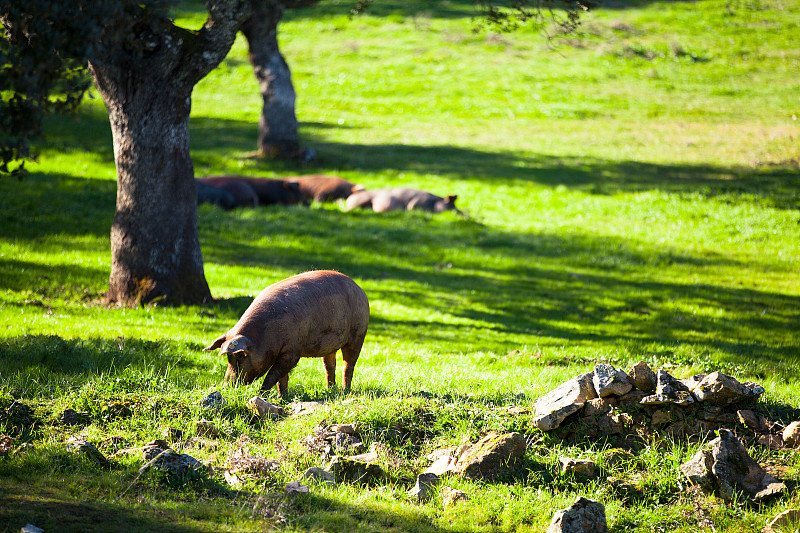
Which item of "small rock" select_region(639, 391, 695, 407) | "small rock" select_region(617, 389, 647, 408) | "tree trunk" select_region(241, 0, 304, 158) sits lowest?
"small rock" select_region(617, 389, 647, 408)

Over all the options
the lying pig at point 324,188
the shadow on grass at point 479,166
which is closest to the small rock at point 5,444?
the lying pig at point 324,188

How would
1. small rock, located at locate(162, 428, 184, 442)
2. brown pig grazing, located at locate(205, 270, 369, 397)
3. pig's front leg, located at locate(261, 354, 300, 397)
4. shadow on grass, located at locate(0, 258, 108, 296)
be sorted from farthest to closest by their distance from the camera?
shadow on grass, located at locate(0, 258, 108, 296)
pig's front leg, located at locate(261, 354, 300, 397)
brown pig grazing, located at locate(205, 270, 369, 397)
small rock, located at locate(162, 428, 184, 442)

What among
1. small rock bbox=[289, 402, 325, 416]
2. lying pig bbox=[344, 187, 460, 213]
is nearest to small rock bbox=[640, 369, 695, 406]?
small rock bbox=[289, 402, 325, 416]

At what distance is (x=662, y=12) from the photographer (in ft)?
184

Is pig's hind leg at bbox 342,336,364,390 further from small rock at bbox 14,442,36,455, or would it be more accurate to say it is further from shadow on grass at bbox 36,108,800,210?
shadow on grass at bbox 36,108,800,210

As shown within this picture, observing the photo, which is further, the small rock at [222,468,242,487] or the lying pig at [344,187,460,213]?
the lying pig at [344,187,460,213]

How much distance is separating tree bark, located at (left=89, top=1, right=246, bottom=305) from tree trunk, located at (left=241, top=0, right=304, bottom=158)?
13575 mm

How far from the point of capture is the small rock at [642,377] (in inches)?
274

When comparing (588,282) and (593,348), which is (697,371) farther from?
(588,282)

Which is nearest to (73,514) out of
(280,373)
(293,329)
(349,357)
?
(280,373)

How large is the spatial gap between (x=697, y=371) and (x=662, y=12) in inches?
2182

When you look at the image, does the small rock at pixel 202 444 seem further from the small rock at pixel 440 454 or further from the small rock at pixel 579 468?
the small rock at pixel 579 468

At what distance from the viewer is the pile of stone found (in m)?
6.70

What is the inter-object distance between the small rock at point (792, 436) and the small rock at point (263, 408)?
5.03 m
